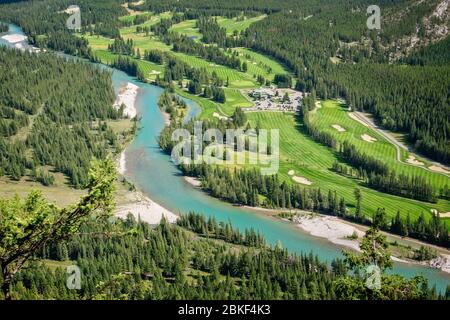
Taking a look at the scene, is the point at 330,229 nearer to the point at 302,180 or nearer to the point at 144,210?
the point at 302,180

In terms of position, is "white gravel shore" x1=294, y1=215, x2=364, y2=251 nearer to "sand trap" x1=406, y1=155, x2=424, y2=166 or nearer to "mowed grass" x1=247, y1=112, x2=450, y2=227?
"mowed grass" x1=247, y1=112, x2=450, y2=227

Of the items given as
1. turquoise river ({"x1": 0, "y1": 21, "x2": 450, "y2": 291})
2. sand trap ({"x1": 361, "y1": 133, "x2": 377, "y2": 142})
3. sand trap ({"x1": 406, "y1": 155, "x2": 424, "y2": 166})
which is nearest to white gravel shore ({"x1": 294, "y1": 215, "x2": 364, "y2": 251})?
turquoise river ({"x1": 0, "y1": 21, "x2": 450, "y2": 291})

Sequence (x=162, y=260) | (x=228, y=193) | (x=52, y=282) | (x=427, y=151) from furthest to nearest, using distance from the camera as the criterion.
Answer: (x=427, y=151), (x=228, y=193), (x=162, y=260), (x=52, y=282)

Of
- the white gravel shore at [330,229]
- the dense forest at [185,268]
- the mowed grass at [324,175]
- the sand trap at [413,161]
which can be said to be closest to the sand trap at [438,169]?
the sand trap at [413,161]

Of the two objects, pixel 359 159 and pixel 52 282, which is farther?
pixel 359 159

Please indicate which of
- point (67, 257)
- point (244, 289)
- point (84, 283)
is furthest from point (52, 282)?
point (244, 289)

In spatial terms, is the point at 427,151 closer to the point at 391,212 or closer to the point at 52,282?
the point at 391,212
